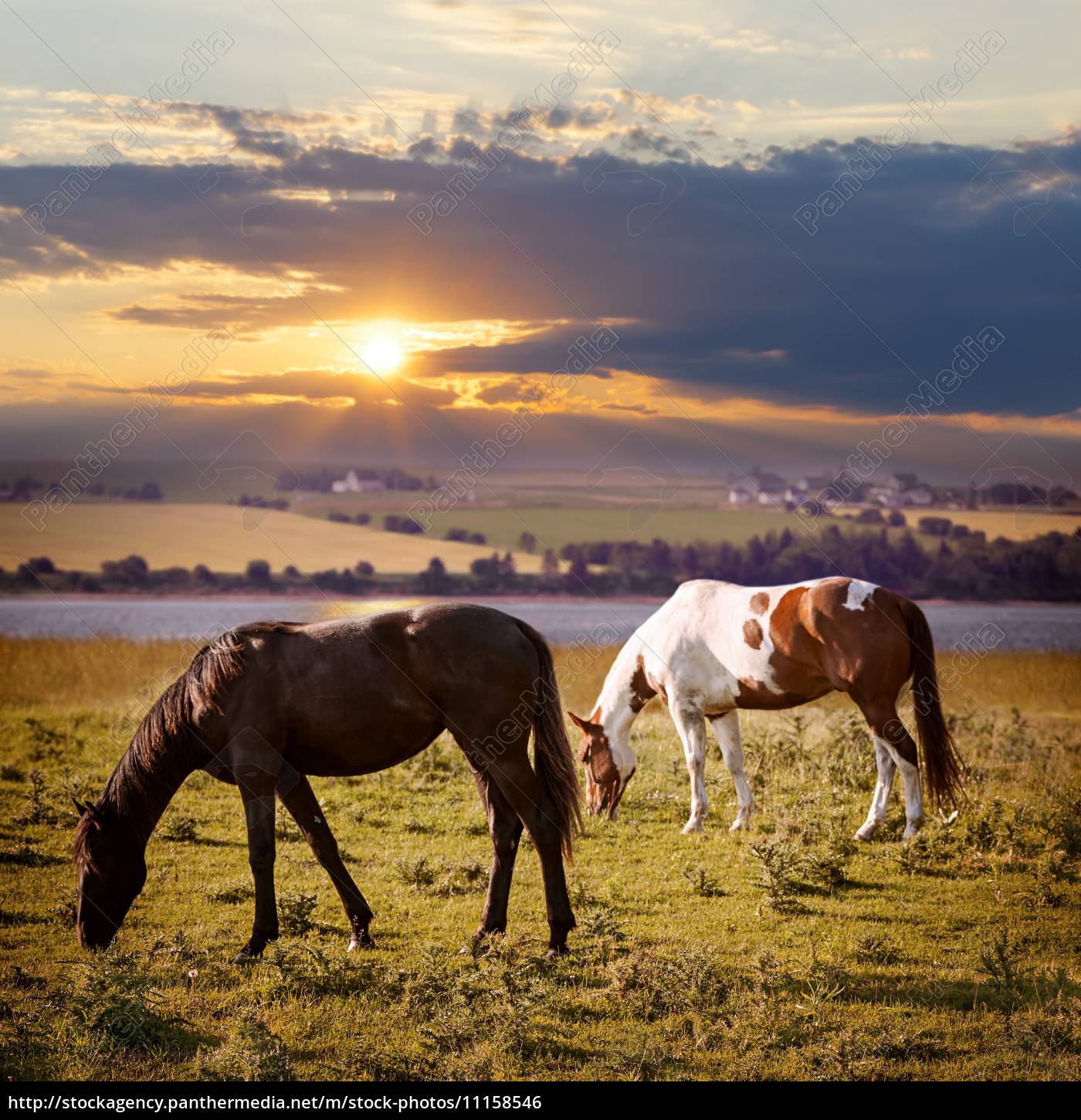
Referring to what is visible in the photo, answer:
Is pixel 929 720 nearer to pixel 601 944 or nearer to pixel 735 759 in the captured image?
pixel 735 759

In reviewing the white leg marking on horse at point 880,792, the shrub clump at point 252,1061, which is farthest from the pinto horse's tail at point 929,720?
the shrub clump at point 252,1061

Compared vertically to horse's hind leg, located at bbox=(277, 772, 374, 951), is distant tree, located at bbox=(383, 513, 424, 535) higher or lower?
higher

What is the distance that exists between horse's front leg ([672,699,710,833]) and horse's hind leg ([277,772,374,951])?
12.7 ft

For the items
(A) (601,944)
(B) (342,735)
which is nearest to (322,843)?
(B) (342,735)

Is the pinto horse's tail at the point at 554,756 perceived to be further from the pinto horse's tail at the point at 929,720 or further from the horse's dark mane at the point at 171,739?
the pinto horse's tail at the point at 929,720

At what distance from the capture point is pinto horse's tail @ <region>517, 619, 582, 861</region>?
6383 millimetres

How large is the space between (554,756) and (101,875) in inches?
111

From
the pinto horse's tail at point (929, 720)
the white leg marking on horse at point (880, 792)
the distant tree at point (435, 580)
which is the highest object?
the distant tree at point (435, 580)

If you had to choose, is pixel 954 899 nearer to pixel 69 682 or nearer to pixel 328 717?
pixel 328 717

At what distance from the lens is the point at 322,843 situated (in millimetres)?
6453

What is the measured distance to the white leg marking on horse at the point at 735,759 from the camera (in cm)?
954

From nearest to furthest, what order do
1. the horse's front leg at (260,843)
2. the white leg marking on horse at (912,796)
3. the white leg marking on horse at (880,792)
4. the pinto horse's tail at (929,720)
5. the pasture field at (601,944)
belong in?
the pasture field at (601,944) → the horse's front leg at (260,843) → the pinto horse's tail at (929,720) → the white leg marking on horse at (912,796) → the white leg marking on horse at (880,792)

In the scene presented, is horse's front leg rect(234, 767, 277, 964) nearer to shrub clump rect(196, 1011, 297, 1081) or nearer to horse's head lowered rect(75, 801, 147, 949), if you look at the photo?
horse's head lowered rect(75, 801, 147, 949)

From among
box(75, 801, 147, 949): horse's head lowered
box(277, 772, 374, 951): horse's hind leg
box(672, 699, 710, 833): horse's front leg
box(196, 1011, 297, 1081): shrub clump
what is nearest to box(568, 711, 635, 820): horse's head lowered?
box(672, 699, 710, 833): horse's front leg
